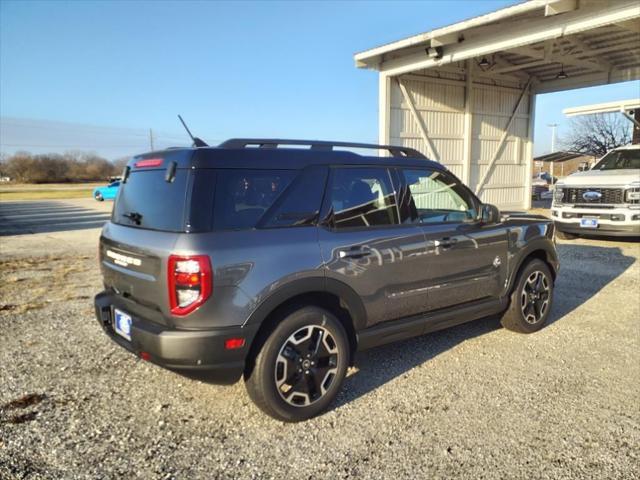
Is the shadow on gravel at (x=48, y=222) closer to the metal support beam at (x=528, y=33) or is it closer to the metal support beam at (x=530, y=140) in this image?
the metal support beam at (x=528, y=33)

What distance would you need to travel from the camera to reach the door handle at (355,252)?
3.20 metres

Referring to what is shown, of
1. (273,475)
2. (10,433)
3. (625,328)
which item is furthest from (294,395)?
(625,328)

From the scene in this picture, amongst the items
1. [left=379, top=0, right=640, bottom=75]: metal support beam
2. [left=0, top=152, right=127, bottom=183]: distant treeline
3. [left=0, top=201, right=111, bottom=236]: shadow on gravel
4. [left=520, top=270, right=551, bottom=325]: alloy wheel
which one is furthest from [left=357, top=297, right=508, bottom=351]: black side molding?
[left=0, top=152, right=127, bottom=183]: distant treeline

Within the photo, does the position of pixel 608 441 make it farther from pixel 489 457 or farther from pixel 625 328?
pixel 625 328

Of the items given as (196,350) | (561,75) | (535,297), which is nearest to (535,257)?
(535,297)

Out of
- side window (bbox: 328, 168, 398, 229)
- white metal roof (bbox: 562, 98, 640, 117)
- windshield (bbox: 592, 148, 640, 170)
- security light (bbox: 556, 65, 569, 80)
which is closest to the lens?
side window (bbox: 328, 168, 398, 229)

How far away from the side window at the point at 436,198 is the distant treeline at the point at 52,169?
5658 cm

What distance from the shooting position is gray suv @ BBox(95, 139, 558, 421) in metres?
2.73

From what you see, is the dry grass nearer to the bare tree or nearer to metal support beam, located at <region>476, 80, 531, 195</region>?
metal support beam, located at <region>476, 80, 531, 195</region>

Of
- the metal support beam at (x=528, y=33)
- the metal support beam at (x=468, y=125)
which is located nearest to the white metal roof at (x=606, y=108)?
the metal support beam at (x=468, y=125)

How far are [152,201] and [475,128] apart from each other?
45.2ft

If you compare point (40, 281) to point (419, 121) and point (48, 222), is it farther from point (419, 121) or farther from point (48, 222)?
point (48, 222)

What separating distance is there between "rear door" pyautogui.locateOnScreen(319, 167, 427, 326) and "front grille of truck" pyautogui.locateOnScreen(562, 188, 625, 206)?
297 inches

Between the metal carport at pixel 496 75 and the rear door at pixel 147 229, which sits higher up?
the metal carport at pixel 496 75
